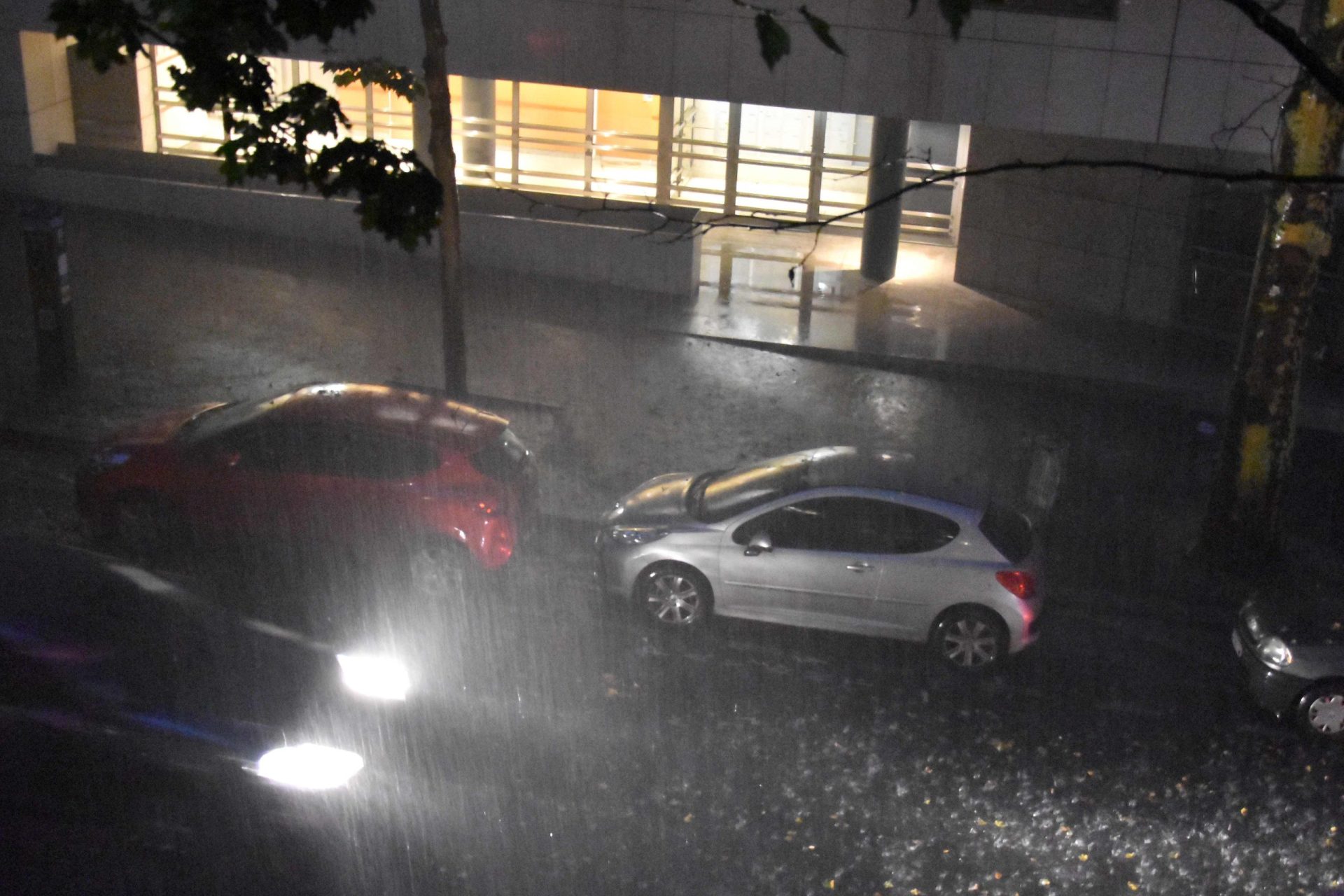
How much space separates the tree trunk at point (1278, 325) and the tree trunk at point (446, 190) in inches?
277

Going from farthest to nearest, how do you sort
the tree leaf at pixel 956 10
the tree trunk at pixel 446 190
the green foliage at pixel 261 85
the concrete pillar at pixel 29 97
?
the concrete pillar at pixel 29 97 → the tree trunk at pixel 446 190 → the green foliage at pixel 261 85 → the tree leaf at pixel 956 10

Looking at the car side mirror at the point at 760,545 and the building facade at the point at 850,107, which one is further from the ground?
the building facade at the point at 850,107

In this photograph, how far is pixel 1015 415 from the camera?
46.6 feet

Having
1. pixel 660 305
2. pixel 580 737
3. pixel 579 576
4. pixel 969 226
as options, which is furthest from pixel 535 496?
pixel 969 226

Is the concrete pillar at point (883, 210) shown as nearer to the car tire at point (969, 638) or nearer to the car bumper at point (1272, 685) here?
the car tire at point (969, 638)

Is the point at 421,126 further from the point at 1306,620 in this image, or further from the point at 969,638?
the point at 1306,620

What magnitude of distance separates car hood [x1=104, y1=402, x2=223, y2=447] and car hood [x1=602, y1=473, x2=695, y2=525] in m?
3.45

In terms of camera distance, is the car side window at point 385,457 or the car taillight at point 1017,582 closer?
the car taillight at point 1017,582

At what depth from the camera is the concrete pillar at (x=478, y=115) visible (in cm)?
2297

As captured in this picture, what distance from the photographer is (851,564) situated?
29.5 ft

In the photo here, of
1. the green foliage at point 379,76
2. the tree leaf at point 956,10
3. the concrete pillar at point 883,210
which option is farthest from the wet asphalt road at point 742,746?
the concrete pillar at point 883,210

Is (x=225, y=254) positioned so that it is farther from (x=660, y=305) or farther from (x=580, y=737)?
(x=580, y=737)

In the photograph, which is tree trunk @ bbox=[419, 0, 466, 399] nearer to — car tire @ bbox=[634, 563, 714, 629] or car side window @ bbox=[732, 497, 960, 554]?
car tire @ bbox=[634, 563, 714, 629]

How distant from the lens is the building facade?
1517 cm
